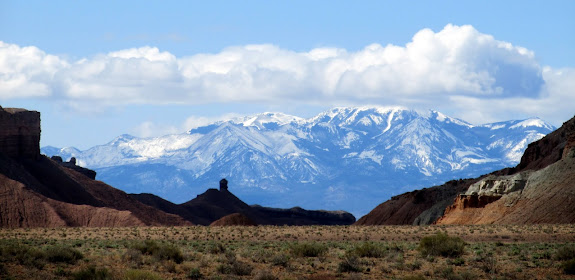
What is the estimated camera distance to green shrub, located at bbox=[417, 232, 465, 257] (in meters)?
51.8

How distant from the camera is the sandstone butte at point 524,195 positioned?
81125mm

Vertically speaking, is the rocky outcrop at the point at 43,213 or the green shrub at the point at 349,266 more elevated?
the rocky outcrop at the point at 43,213

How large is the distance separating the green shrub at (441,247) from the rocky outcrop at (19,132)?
82.3 metres

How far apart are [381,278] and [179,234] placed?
114 ft

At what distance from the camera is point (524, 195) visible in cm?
8619

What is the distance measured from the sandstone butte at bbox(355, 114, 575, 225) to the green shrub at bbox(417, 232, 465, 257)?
29163 millimetres

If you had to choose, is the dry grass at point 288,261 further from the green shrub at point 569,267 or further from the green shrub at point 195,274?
the green shrub at point 569,267

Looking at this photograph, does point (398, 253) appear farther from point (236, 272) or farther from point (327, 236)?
point (327, 236)

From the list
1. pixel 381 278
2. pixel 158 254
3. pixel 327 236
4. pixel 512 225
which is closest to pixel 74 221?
pixel 327 236

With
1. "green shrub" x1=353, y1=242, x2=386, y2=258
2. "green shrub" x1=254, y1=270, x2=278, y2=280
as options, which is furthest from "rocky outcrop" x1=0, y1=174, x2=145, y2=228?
"green shrub" x1=254, y1=270, x2=278, y2=280

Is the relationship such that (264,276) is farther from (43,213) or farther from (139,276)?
(43,213)

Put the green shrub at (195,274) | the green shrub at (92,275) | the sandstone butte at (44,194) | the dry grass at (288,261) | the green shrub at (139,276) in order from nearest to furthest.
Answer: the green shrub at (139,276), the green shrub at (92,275), the green shrub at (195,274), the dry grass at (288,261), the sandstone butte at (44,194)

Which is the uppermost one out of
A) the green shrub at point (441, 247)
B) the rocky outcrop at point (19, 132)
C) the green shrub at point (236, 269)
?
the rocky outcrop at point (19, 132)

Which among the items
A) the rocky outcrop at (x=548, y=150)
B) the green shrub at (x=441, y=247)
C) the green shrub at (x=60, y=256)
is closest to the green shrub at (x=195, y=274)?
the green shrub at (x=60, y=256)
